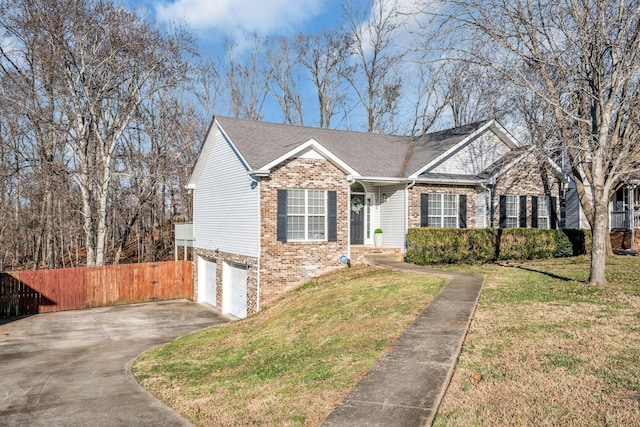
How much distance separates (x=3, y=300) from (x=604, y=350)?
69.0 ft

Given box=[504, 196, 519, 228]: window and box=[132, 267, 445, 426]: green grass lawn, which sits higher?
box=[504, 196, 519, 228]: window

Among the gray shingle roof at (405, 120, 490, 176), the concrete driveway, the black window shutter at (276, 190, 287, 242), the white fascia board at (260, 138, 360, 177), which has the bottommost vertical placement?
the concrete driveway

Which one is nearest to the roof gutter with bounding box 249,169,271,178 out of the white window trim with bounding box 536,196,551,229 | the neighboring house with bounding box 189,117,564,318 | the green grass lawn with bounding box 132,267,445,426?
the neighboring house with bounding box 189,117,564,318

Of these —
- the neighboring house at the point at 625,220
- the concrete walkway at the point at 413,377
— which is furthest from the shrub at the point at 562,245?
the concrete walkway at the point at 413,377

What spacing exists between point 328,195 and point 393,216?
3298 mm

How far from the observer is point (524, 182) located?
2097 cm

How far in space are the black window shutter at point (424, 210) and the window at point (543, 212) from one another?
20.2ft

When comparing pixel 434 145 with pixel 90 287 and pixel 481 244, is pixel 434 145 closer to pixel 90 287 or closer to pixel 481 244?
pixel 481 244

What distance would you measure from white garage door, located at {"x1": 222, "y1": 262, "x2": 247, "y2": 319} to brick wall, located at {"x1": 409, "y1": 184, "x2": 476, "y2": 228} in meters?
6.97

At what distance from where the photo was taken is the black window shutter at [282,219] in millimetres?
16406

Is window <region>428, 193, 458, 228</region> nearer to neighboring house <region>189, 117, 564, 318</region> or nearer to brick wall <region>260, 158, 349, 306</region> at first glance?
neighboring house <region>189, 117, 564, 318</region>

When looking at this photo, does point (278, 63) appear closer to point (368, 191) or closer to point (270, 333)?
point (368, 191)

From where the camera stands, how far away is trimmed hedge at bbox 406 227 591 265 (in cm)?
1739

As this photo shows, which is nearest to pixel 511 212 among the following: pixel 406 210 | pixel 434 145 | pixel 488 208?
pixel 488 208
